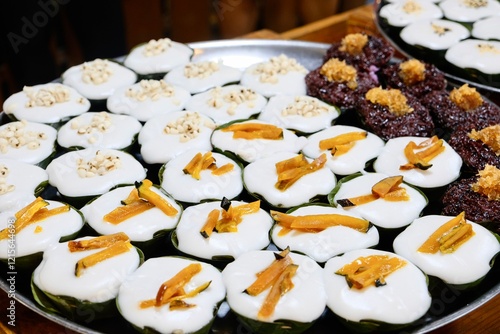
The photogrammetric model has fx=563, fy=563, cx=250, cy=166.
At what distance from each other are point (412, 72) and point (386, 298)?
60.4 inches

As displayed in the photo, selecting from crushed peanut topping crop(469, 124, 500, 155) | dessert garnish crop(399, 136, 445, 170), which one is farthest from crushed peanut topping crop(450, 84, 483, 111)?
dessert garnish crop(399, 136, 445, 170)

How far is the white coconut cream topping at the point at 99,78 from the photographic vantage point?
9.82ft

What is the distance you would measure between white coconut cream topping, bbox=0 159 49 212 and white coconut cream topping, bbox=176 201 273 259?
66cm

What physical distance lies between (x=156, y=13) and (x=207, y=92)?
214 centimetres

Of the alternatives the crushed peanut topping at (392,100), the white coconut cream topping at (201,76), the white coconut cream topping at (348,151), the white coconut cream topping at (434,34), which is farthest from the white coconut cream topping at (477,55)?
the white coconut cream topping at (201,76)

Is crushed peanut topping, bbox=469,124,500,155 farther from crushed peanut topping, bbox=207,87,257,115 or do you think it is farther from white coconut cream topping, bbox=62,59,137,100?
white coconut cream topping, bbox=62,59,137,100

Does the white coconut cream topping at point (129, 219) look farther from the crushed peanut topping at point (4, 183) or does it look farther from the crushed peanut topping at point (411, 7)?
the crushed peanut topping at point (411, 7)

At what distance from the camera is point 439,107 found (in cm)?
282

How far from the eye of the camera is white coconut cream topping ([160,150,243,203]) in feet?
7.51

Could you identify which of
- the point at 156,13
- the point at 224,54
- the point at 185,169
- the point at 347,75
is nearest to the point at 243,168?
the point at 185,169

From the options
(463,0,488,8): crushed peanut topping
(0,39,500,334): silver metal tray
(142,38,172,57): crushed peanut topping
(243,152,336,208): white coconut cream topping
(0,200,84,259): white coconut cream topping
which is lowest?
(0,39,500,334): silver metal tray

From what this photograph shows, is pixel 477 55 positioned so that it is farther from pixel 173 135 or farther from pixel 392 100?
pixel 173 135

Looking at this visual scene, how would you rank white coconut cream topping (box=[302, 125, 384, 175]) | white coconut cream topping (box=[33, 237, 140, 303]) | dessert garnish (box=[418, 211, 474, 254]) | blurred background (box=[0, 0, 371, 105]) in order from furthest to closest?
blurred background (box=[0, 0, 371, 105]) < white coconut cream topping (box=[302, 125, 384, 175]) < dessert garnish (box=[418, 211, 474, 254]) < white coconut cream topping (box=[33, 237, 140, 303])

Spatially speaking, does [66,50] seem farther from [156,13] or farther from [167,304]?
[167,304]
